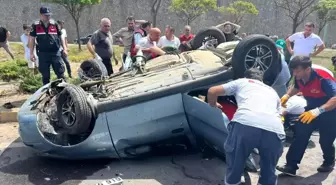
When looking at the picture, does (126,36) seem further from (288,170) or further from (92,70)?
(288,170)

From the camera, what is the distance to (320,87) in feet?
12.9

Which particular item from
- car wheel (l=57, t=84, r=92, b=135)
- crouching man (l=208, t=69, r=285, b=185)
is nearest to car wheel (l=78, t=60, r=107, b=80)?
car wheel (l=57, t=84, r=92, b=135)

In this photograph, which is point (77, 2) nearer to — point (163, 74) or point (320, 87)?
point (163, 74)

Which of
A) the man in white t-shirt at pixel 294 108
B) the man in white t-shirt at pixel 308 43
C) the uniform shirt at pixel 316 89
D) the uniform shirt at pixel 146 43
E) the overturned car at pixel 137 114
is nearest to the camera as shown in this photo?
the uniform shirt at pixel 316 89

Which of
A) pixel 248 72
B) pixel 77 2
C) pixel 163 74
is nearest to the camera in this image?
pixel 248 72

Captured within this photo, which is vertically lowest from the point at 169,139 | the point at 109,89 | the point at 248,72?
the point at 169,139

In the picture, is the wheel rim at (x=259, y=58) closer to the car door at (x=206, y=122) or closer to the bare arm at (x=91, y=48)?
the car door at (x=206, y=122)

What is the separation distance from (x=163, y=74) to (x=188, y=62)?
1.54ft

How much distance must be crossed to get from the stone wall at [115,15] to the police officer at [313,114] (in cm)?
2350

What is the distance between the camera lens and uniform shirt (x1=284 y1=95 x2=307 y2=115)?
4.43 m

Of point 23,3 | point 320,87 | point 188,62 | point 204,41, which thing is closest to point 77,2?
point 23,3

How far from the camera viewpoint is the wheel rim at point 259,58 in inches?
167

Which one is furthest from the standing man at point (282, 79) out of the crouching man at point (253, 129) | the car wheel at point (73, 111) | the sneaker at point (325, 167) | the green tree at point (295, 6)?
the green tree at point (295, 6)

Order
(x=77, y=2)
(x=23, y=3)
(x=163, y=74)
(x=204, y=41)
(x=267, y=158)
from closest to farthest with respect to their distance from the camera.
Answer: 1. (x=267, y=158)
2. (x=163, y=74)
3. (x=204, y=41)
4. (x=77, y=2)
5. (x=23, y=3)
